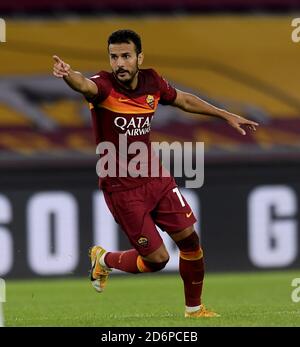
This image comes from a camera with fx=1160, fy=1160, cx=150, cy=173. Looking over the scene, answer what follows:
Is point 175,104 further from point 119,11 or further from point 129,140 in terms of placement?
point 119,11

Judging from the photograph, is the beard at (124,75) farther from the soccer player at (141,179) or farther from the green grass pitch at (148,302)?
the green grass pitch at (148,302)

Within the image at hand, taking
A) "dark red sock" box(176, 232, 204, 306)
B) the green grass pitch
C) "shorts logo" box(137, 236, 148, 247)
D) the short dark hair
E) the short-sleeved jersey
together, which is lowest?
the green grass pitch

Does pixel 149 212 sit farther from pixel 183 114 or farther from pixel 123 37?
pixel 183 114

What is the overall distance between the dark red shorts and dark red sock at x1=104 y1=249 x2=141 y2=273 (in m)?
0.35

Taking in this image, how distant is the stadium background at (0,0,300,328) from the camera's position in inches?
622

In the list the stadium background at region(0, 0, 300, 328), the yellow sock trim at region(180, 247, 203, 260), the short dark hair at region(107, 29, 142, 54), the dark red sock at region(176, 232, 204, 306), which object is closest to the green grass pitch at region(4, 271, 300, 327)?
the dark red sock at region(176, 232, 204, 306)

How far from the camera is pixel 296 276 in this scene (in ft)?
48.6

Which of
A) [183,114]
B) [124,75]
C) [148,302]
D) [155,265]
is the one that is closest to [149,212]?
[155,265]

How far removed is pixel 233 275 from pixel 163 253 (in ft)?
20.5

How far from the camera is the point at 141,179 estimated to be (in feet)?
31.6

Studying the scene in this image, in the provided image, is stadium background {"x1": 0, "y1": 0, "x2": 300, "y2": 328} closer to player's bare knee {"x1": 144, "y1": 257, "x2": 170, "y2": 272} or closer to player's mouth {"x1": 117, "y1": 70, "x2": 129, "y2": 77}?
player's bare knee {"x1": 144, "y1": 257, "x2": 170, "y2": 272}

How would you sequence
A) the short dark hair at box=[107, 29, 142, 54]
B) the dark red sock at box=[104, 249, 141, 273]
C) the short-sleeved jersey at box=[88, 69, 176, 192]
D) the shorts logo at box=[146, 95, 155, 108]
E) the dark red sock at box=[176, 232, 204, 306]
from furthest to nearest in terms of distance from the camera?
1. the dark red sock at box=[104, 249, 141, 273]
2. the dark red sock at box=[176, 232, 204, 306]
3. the shorts logo at box=[146, 95, 155, 108]
4. the short-sleeved jersey at box=[88, 69, 176, 192]
5. the short dark hair at box=[107, 29, 142, 54]
